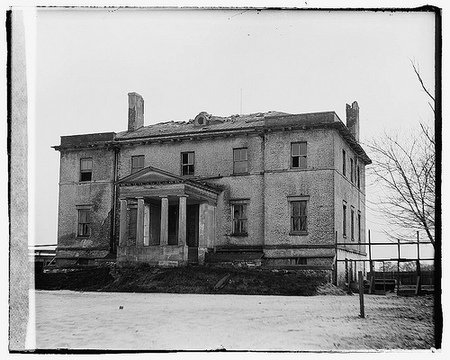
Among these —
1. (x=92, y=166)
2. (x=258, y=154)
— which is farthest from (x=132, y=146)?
(x=258, y=154)

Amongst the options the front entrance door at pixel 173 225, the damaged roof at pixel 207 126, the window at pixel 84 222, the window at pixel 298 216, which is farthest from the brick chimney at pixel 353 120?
the window at pixel 84 222

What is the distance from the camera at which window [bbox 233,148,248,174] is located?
30.7m

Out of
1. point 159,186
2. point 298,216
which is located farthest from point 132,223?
point 298,216

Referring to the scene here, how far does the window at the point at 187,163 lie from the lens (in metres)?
31.7

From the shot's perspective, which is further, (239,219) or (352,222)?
(352,222)

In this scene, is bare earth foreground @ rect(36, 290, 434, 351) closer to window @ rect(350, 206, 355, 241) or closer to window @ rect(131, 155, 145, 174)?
window @ rect(350, 206, 355, 241)

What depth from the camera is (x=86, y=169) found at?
111ft

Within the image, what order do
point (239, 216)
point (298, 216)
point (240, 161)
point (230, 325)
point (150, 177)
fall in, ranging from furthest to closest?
point (240, 161) < point (239, 216) < point (150, 177) < point (298, 216) < point (230, 325)

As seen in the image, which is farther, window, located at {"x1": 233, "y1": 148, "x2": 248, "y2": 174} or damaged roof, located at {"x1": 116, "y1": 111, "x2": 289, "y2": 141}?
damaged roof, located at {"x1": 116, "y1": 111, "x2": 289, "y2": 141}

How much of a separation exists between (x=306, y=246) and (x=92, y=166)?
12872 millimetres

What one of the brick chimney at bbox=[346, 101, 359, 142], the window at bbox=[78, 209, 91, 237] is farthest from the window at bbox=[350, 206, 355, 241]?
the window at bbox=[78, 209, 91, 237]

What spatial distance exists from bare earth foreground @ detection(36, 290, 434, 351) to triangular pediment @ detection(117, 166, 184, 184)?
945cm

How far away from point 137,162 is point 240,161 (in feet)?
19.0

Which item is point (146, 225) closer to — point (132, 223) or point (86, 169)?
point (132, 223)
